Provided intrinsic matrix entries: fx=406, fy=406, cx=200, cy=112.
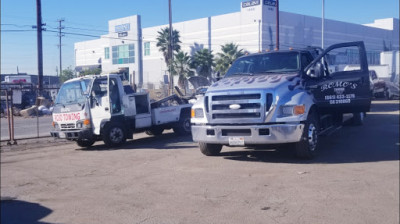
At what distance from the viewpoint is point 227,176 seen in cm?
705

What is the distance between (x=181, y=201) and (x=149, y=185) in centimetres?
117

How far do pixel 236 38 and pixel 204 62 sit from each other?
623cm

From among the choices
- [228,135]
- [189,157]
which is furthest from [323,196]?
[189,157]

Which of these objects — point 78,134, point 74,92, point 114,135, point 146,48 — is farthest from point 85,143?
point 146,48

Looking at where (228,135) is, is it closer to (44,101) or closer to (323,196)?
(323,196)

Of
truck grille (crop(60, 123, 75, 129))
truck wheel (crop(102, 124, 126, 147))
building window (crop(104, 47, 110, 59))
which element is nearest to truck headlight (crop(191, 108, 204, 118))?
truck wheel (crop(102, 124, 126, 147))

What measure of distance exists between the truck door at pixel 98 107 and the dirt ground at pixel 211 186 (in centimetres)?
127

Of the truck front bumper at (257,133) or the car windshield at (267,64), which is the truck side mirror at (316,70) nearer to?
the car windshield at (267,64)

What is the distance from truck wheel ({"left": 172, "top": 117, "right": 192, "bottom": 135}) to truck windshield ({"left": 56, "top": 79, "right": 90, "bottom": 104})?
10.9 feet

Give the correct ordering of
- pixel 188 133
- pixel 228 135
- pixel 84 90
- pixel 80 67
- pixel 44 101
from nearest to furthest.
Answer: pixel 228 135
pixel 84 90
pixel 188 133
pixel 80 67
pixel 44 101

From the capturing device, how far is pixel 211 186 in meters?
6.43

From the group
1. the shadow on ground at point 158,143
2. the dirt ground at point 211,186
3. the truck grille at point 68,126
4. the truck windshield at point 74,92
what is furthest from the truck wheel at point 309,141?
the truck grille at point 68,126

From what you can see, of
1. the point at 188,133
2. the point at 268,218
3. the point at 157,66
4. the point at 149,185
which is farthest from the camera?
the point at 157,66

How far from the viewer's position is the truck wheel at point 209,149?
885 cm
